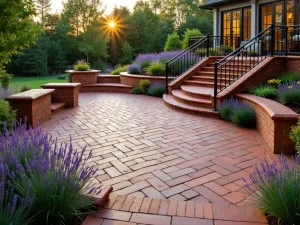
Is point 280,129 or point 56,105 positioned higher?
point 56,105

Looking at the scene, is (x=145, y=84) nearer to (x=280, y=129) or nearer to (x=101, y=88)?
(x=101, y=88)

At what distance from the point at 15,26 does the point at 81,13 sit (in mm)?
33133

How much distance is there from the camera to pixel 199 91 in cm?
895

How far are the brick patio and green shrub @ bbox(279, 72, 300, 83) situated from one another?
2.11 meters

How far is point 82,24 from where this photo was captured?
37375mm

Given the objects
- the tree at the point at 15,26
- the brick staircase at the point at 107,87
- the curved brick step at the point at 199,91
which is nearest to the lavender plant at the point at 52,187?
the tree at the point at 15,26

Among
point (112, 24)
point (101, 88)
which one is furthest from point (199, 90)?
point (112, 24)

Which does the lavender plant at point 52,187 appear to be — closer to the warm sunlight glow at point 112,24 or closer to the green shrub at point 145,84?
the green shrub at point 145,84

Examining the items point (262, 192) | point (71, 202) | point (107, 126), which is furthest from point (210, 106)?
point (71, 202)

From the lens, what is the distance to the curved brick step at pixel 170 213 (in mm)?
2715

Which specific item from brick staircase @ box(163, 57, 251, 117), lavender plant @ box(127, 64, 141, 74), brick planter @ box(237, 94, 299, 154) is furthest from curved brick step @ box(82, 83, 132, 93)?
brick planter @ box(237, 94, 299, 154)

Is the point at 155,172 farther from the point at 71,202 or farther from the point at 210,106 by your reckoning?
the point at 210,106

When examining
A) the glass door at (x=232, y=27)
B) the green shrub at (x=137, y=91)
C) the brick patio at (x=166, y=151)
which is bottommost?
the brick patio at (x=166, y=151)

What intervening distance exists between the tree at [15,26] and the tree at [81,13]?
3073 centimetres
